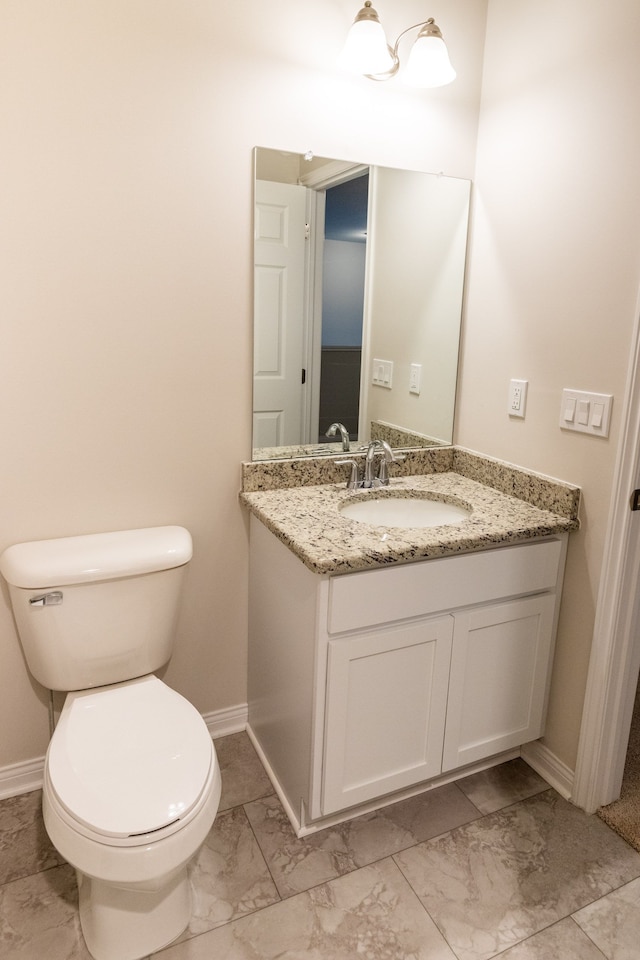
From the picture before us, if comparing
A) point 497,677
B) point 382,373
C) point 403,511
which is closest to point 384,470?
point 403,511

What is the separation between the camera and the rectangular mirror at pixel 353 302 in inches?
73.0

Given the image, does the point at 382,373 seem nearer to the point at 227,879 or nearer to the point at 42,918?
the point at 227,879

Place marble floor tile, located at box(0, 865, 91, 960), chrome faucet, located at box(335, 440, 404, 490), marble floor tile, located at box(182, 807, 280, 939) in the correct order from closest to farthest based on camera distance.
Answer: marble floor tile, located at box(0, 865, 91, 960)
marble floor tile, located at box(182, 807, 280, 939)
chrome faucet, located at box(335, 440, 404, 490)

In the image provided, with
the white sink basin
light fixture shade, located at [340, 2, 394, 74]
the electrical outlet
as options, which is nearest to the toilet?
the white sink basin

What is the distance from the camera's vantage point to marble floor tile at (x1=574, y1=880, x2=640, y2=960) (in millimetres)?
1466

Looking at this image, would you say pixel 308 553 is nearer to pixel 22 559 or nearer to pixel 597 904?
pixel 22 559

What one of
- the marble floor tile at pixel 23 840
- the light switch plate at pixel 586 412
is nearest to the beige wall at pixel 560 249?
the light switch plate at pixel 586 412

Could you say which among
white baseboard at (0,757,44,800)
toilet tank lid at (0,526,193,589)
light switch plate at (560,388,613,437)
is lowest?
white baseboard at (0,757,44,800)

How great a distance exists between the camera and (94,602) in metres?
1.62

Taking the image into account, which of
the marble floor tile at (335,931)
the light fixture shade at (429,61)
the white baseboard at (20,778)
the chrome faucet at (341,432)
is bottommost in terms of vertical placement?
the marble floor tile at (335,931)

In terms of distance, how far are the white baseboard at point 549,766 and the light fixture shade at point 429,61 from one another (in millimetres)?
1960

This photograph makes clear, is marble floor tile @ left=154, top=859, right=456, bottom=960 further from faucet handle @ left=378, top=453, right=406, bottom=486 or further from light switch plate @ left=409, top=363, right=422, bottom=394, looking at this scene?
light switch plate @ left=409, top=363, right=422, bottom=394

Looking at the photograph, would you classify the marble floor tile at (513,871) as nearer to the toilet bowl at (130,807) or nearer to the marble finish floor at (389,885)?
the marble finish floor at (389,885)

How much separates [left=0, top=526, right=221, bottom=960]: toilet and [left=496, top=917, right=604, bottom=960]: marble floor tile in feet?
2.51
